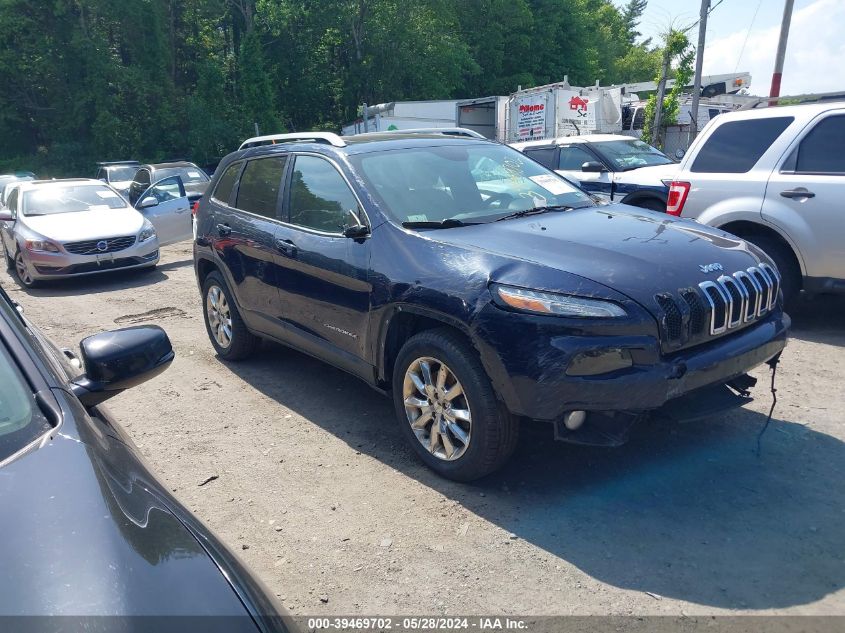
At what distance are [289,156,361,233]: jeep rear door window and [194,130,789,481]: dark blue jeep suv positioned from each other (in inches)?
0.6

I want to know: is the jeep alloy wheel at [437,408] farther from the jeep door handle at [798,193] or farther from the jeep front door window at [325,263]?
the jeep door handle at [798,193]

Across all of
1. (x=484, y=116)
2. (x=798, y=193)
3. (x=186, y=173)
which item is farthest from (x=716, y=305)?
(x=484, y=116)

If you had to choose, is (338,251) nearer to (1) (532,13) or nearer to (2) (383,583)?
(2) (383,583)

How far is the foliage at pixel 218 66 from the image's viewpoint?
3334 centimetres

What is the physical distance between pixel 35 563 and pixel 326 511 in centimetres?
224

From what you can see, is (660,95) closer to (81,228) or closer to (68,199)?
(68,199)

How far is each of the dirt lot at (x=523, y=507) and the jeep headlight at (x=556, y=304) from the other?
79 cm

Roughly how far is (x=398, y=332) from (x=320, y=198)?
1231 millimetres

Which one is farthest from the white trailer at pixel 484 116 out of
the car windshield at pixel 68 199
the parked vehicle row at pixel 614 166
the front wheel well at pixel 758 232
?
the front wheel well at pixel 758 232

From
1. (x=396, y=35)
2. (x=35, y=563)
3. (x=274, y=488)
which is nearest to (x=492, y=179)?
(x=274, y=488)

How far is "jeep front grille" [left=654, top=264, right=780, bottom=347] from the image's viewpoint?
3.34 m

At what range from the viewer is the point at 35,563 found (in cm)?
150

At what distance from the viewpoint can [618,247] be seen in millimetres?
3719

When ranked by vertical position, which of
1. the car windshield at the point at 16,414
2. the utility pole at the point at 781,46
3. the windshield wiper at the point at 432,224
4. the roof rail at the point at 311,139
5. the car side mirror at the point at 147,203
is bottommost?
the car side mirror at the point at 147,203
